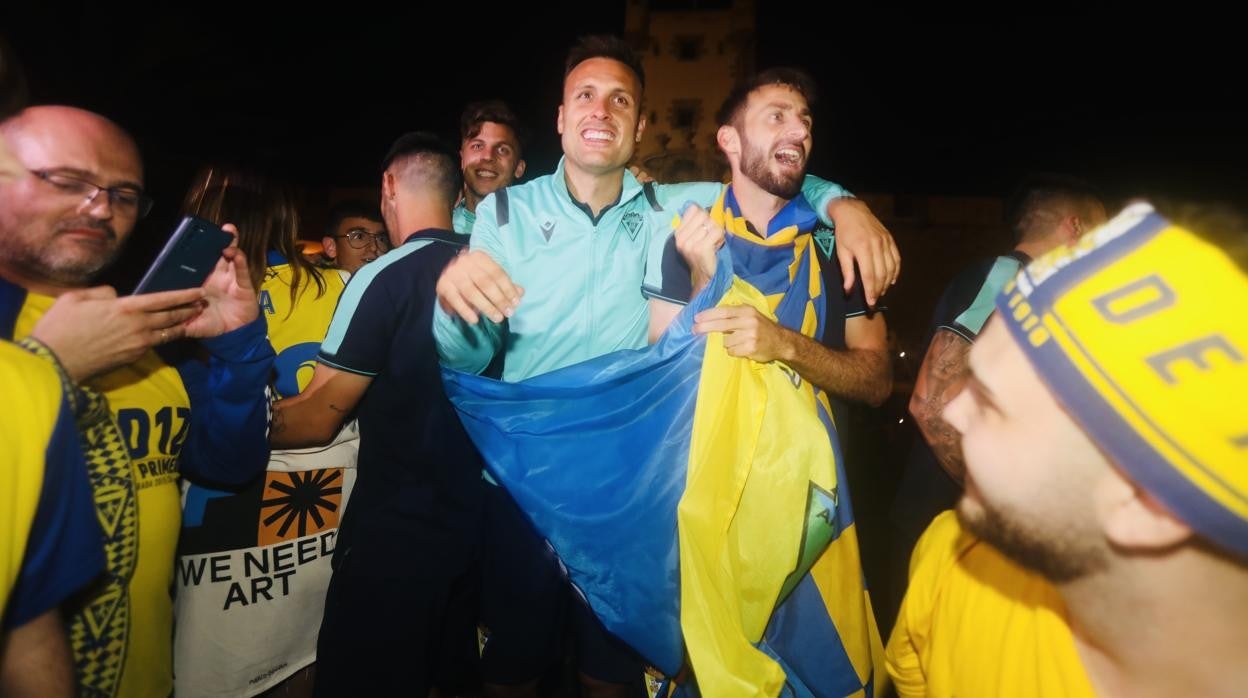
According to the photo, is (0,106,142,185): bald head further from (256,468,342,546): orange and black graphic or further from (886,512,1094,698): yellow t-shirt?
(886,512,1094,698): yellow t-shirt

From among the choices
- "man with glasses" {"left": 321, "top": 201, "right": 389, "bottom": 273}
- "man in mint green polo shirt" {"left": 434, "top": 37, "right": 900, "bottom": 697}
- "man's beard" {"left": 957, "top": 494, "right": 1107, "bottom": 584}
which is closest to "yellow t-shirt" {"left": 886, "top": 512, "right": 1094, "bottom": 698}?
"man's beard" {"left": 957, "top": 494, "right": 1107, "bottom": 584}

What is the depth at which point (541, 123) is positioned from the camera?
2967 centimetres

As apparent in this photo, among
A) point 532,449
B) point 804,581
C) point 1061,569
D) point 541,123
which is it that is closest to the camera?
point 1061,569

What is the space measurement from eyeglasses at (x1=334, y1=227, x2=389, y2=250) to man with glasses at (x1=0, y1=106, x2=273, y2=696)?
95.9 inches

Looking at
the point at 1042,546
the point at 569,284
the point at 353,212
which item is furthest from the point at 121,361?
the point at 353,212

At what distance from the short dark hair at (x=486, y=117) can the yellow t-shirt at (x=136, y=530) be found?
2.47 metres

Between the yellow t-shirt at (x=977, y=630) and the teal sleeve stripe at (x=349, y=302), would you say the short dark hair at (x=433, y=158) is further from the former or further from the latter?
the yellow t-shirt at (x=977, y=630)

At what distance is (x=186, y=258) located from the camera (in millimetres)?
1689

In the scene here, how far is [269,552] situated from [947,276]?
58.4ft

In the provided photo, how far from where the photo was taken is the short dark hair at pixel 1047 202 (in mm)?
2949

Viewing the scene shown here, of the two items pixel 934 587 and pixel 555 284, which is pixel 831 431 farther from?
pixel 555 284

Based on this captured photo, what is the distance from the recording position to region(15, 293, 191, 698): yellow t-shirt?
149 cm

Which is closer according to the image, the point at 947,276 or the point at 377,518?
the point at 377,518

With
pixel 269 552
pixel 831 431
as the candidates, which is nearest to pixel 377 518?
pixel 269 552
